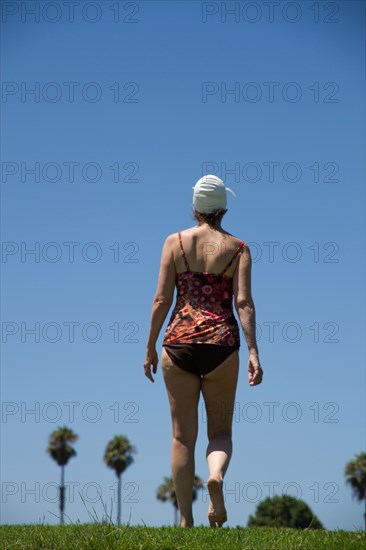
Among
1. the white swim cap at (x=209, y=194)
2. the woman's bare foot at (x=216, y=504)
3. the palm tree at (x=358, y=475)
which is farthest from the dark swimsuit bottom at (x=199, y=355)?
the palm tree at (x=358, y=475)

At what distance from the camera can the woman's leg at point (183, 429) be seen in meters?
8.66

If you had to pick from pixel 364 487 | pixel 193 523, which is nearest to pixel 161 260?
pixel 193 523

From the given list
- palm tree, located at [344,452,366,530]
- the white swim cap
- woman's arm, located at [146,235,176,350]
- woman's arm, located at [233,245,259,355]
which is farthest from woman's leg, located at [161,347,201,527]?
palm tree, located at [344,452,366,530]

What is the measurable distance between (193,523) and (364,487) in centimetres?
6285

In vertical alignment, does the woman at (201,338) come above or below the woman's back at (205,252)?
below

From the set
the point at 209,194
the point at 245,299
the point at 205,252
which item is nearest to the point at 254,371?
the point at 245,299

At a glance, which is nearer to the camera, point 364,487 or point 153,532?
point 153,532

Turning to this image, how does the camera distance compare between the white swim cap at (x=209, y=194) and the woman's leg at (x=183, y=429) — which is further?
the white swim cap at (x=209, y=194)

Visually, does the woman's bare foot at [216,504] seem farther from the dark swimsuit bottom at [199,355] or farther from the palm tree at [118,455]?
the palm tree at [118,455]

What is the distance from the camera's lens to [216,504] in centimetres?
833

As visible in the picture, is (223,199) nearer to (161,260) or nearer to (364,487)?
(161,260)

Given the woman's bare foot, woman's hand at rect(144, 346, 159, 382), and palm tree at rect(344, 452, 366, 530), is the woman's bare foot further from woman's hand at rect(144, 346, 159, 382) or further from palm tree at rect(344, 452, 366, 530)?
palm tree at rect(344, 452, 366, 530)

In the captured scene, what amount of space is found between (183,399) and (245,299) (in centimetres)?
103

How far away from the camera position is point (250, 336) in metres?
8.76
